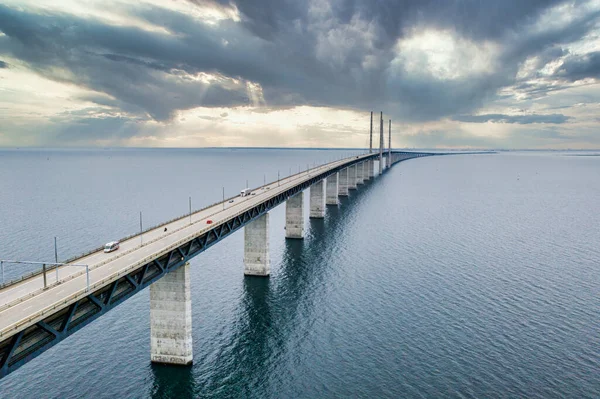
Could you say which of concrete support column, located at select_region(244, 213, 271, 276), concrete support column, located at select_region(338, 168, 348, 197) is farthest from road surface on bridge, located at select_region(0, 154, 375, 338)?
concrete support column, located at select_region(338, 168, 348, 197)

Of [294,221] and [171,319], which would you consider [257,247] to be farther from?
[171,319]

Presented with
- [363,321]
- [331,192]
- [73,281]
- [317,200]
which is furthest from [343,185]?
[73,281]

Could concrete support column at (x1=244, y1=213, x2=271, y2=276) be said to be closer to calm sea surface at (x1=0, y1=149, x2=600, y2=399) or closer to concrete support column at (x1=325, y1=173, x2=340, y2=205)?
calm sea surface at (x1=0, y1=149, x2=600, y2=399)

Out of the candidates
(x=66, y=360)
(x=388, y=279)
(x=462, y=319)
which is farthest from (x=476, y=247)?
(x=66, y=360)

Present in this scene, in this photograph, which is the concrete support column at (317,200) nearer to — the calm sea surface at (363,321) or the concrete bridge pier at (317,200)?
the concrete bridge pier at (317,200)

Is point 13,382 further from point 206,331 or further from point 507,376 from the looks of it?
point 507,376

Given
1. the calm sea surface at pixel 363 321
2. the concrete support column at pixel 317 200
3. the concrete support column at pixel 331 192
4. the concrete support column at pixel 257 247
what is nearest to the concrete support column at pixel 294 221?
the calm sea surface at pixel 363 321
